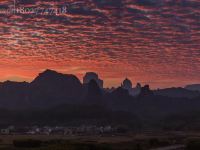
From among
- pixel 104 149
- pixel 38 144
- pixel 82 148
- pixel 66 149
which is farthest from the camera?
pixel 38 144

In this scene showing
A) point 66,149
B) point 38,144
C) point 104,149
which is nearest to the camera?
point 66,149

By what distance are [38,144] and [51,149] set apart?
18934 mm

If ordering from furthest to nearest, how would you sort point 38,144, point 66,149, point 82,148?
point 38,144
point 82,148
point 66,149

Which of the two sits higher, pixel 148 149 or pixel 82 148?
pixel 82 148

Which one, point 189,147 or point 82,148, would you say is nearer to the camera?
point 82,148

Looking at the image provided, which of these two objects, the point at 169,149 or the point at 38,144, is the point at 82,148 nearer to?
the point at 38,144

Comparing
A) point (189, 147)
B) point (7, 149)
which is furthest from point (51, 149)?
point (189, 147)

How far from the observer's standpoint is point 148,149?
92438mm

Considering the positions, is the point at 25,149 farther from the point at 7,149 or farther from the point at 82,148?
the point at 82,148

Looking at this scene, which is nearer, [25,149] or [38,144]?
[25,149]

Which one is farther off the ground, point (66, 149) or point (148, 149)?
point (66, 149)

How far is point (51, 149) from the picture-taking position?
7125 centimetres

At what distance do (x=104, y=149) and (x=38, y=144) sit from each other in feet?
59.2

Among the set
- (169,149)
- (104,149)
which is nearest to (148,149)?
(169,149)
